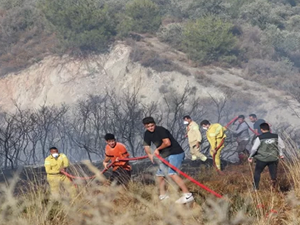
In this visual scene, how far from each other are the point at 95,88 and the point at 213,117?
8504 mm

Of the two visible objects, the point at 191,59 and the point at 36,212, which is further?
the point at 191,59

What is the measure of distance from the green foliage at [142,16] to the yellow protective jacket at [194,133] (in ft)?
90.1

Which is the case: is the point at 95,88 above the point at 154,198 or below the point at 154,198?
below

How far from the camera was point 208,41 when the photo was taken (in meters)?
37.8

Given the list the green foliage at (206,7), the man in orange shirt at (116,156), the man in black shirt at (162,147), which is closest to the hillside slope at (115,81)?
the green foliage at (206,7)

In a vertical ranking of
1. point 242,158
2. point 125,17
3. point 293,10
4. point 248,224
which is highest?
point 248,224

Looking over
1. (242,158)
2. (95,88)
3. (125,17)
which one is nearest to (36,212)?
(242,158)

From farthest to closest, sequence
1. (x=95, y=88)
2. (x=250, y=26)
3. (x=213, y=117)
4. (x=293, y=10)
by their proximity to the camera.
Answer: (x=293, y=10)
(x=250, y=26)
(x=95, y=88)
(x=213, y=117)

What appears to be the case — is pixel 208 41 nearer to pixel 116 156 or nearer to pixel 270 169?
pixel 270 169

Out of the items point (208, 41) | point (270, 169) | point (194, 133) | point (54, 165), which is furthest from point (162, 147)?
point (208, 41)

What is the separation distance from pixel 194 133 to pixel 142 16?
1144 inches

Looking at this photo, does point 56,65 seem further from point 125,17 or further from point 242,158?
point 242,158

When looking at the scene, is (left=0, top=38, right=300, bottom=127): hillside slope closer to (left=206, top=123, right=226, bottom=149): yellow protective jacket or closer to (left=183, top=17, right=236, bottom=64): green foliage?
(left=183, top=17, right=236, bottom=64): green foliage

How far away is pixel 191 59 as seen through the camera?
37.6m
